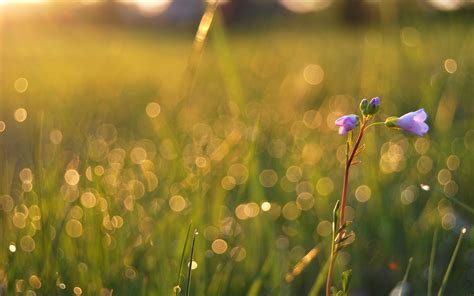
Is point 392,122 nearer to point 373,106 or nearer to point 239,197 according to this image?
point 373,106

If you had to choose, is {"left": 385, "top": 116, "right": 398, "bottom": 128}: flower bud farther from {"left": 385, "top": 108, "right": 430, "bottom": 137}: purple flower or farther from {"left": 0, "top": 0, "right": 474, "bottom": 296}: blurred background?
{"left": 0, "top": 0, "right": 474, "bottom": 296}: blurred background

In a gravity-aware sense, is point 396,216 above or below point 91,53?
below

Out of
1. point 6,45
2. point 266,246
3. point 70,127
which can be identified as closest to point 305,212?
point 266,246

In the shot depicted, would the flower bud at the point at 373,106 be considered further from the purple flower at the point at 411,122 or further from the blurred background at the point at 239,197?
the blurred background at the point at 239,197

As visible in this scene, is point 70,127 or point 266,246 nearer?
point 266,246

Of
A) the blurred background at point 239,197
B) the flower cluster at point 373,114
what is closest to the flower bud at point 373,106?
the flower cluster at point 373,114

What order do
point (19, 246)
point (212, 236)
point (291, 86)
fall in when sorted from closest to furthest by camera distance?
point (19, 246)
point (212, 236)
point (291, 86)

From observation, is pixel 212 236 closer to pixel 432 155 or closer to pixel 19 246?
pixel 19 246

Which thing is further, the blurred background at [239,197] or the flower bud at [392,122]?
the blurred background at [239,197]

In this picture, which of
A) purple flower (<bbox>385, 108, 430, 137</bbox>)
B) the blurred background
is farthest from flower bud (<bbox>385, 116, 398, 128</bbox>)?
the blurred background
